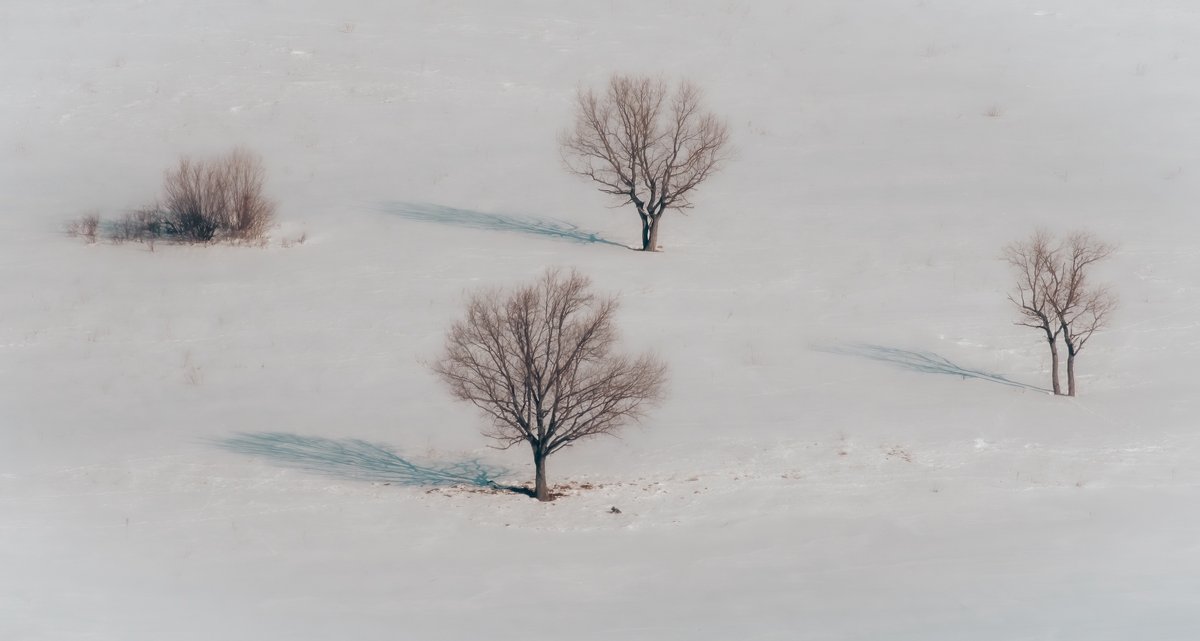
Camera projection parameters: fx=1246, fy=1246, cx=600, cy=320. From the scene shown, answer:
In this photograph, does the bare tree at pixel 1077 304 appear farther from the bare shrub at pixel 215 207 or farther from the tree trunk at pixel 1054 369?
the bare shrub at pixel 215 207

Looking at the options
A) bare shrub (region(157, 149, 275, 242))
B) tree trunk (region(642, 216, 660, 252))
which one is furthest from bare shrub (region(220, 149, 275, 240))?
tree trunk (region(642, 216, 660, 252))

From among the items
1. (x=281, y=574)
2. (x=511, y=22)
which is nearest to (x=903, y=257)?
(x=281, y=574)

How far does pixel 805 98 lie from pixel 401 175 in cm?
1433

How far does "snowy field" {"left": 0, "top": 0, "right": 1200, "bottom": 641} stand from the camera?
17.4 metres

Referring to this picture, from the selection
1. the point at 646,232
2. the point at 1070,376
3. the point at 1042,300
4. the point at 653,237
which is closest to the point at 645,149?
the point at 646,232

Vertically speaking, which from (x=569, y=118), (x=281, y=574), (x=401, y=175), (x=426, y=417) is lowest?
(x=281, y=574)

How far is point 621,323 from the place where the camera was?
27.0 metres

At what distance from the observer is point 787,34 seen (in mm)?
47969

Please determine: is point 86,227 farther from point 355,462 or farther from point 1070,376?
point 1070,376

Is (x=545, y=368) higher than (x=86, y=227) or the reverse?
the reverse

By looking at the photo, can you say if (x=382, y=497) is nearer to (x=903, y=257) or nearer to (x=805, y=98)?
(x=903, y=257)

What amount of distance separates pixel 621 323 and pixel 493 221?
27.5 ft

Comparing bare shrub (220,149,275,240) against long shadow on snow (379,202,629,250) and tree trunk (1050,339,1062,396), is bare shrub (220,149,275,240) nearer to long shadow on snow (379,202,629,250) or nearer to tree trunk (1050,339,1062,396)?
long shadow on snow (379,202,629,250)

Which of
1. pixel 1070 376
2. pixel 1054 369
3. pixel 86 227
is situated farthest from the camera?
pixel 86 227
